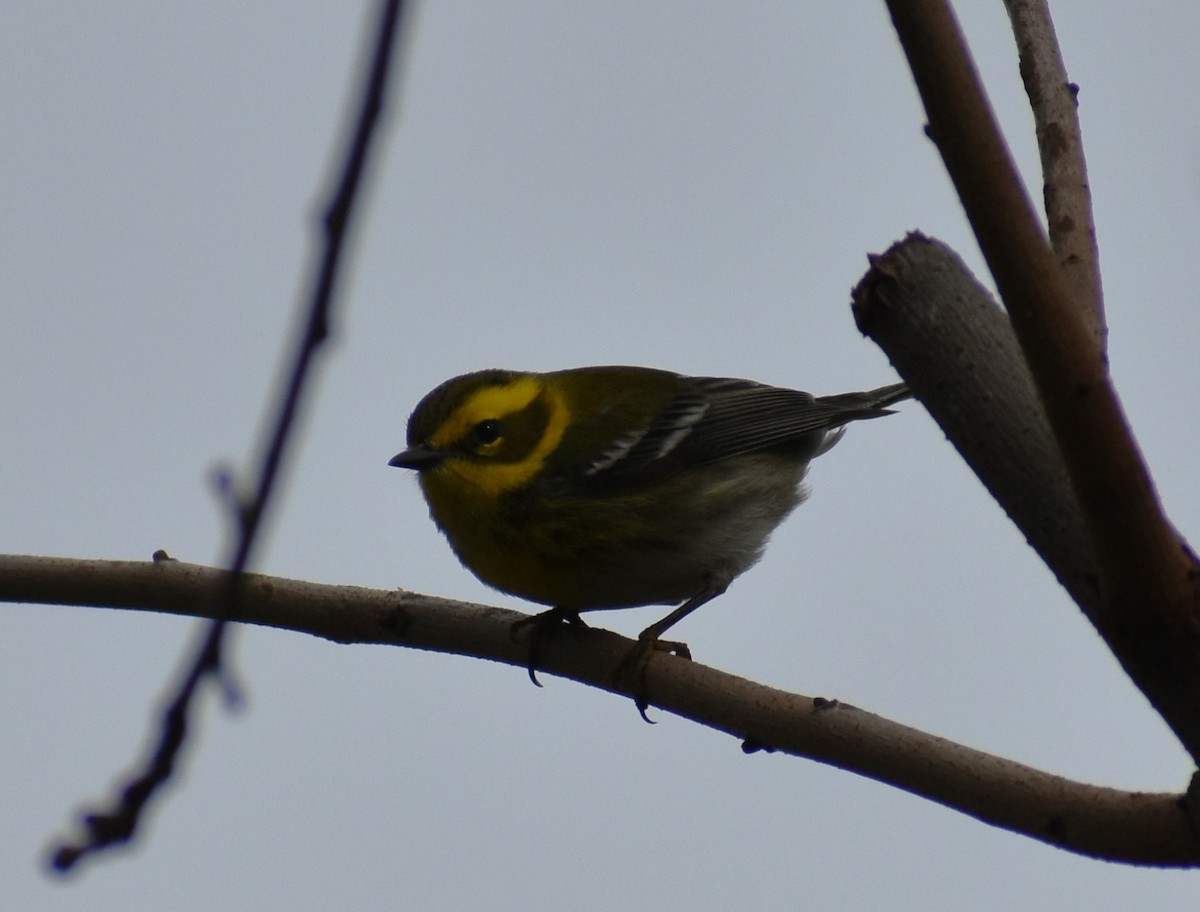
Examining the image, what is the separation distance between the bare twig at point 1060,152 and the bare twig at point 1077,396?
4.11 feet

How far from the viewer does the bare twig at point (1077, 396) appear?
8.16 feet

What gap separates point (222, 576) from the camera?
50.4 inches

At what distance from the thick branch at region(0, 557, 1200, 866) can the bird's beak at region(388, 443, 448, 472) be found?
45.2 inches

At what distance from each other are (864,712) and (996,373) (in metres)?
1.04

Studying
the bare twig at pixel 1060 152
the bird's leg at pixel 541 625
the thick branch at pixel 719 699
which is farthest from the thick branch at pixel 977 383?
the bird's leg at pixel 541 625

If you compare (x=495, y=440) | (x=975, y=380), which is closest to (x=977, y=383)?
(x=975, y=380)

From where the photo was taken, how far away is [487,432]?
256 inches

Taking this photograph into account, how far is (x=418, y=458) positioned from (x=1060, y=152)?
3.00 meters

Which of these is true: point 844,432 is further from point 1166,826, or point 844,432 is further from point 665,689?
point 1166,826

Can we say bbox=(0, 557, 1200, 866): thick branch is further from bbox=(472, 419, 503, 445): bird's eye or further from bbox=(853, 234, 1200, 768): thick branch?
bbox=(472, 419, 503, 445): bird's eye

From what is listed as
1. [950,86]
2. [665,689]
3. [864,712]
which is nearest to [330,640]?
[665,689]

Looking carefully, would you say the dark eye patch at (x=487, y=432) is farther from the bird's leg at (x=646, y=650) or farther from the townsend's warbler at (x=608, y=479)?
the bird's leg at (x=646, y=650)

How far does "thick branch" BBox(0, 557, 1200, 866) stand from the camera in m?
3.27

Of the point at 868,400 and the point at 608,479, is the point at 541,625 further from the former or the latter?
the point at 868,400
